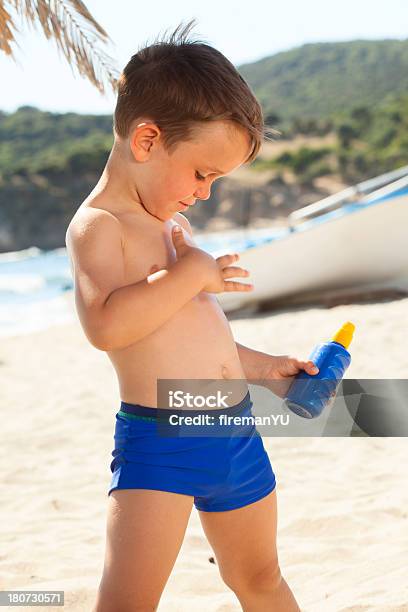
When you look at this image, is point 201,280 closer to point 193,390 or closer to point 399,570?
point 193,390

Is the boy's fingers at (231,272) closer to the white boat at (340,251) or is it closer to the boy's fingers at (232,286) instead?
the boy's fingers at (232,286)

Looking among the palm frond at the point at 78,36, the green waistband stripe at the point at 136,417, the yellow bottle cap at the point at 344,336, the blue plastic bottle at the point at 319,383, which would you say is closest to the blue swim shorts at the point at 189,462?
the green waistband stripe at the point at 136,417

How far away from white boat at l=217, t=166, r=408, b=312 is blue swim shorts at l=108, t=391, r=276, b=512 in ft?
20.8

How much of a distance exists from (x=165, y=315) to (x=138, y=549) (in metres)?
0.47

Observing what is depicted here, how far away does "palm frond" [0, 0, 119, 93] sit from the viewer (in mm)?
2871

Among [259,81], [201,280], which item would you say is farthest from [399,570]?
[259,81]

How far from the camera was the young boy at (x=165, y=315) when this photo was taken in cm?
149

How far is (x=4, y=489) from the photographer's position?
135 inches

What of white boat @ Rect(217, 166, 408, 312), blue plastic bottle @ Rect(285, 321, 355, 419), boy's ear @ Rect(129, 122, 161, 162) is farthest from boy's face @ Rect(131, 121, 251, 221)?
white boat @ Rect(217, 166, 408, 312)

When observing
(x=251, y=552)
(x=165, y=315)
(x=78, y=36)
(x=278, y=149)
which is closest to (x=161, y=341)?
(x=165, y=315)

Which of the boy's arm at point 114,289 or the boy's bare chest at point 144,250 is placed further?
the boy's bare chest at point 144,250

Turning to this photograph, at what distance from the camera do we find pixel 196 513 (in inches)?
120

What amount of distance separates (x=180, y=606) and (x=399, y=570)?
2.19 feet

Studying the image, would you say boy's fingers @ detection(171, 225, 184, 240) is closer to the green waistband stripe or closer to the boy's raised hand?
the boy's raised hand
